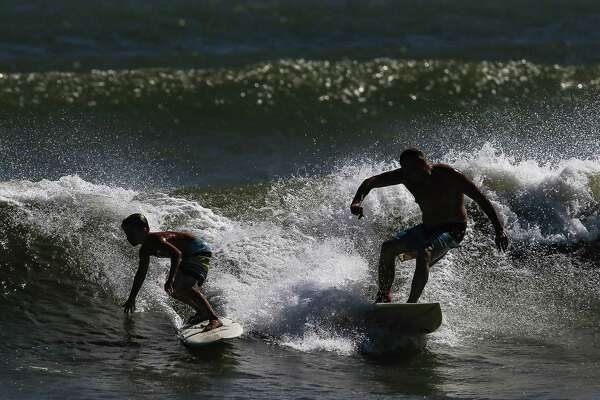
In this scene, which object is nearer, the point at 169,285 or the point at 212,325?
the point at 169,285

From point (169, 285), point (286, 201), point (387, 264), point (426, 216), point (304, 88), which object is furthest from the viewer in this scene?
point (304, 88)

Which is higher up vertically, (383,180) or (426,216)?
(383,180)

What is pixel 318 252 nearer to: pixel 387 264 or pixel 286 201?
pixel 387 264

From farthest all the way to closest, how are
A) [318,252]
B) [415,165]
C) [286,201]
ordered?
[286,201] → [318,252] → [415,165]

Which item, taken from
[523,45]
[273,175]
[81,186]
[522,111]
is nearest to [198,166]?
[273,175]

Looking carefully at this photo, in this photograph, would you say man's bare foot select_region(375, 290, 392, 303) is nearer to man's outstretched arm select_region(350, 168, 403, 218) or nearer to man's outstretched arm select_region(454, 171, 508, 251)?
man's outstretched arm select_region(350, 168, 403, 218)

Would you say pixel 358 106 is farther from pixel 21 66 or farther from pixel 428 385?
pixel 428 385

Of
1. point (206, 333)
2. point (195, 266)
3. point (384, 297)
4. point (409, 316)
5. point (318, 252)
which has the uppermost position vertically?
point (318, 252)

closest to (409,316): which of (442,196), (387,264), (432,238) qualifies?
(387,264)

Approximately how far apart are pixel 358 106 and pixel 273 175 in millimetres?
4489

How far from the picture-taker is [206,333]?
28.7 ft

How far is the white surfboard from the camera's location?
8.65m

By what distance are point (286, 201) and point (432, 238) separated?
366 cm

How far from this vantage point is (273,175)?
15.8 metres
